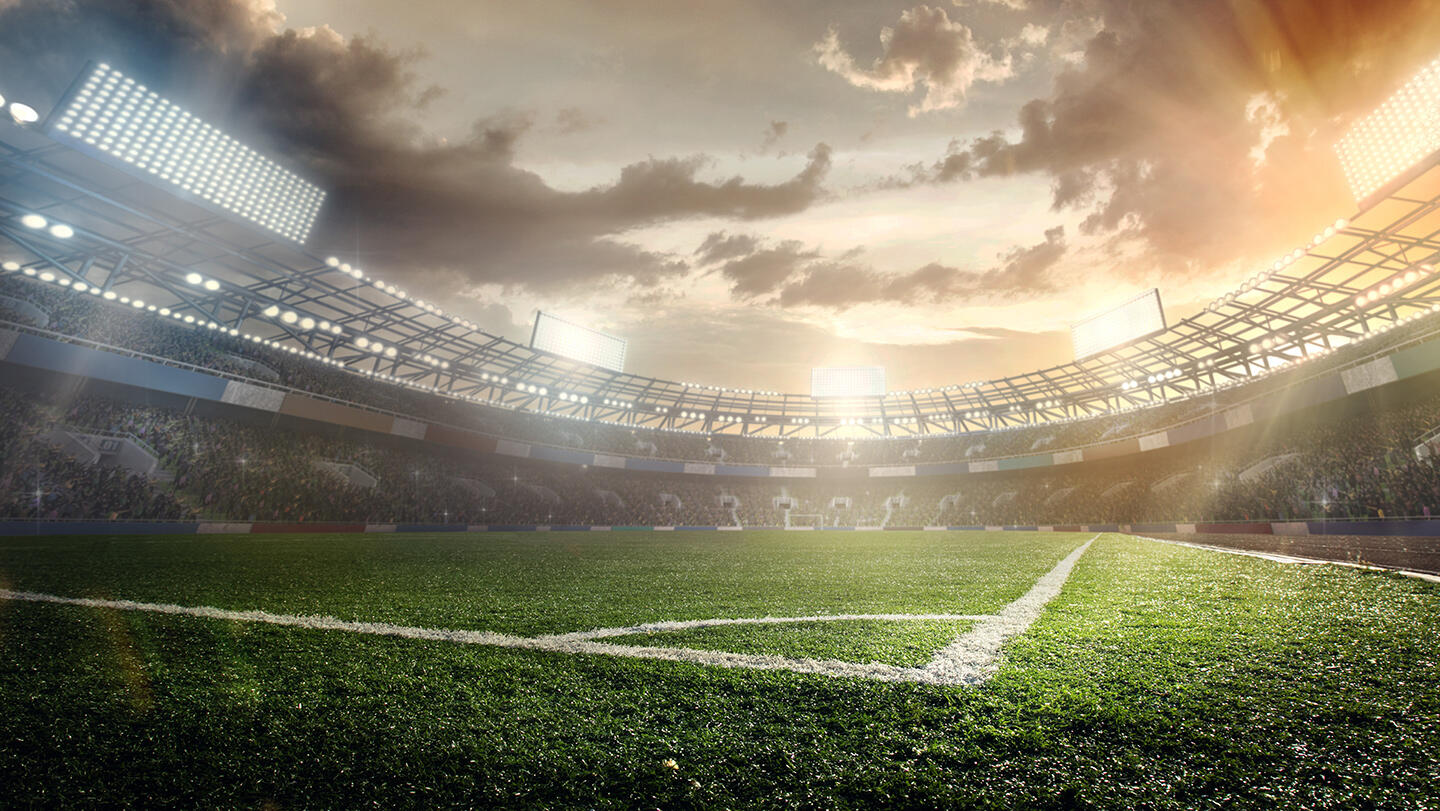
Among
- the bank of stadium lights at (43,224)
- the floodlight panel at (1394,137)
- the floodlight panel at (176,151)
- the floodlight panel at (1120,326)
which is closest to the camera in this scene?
the floodlight panel at (176,151)

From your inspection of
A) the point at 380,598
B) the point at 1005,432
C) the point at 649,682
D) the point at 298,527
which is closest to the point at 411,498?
the point at 298,527

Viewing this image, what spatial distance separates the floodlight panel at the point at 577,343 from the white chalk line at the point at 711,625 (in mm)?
22939

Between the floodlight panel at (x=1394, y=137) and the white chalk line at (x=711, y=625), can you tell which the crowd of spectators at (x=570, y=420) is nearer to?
the floodlight panel at (x=1394, y=137)

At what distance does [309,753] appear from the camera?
5.02 feet

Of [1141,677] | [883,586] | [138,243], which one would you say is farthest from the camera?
[138,243]

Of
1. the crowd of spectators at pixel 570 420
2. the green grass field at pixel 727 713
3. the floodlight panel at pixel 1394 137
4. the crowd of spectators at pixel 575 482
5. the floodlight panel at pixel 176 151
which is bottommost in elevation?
the green grass field at pixel 727 713

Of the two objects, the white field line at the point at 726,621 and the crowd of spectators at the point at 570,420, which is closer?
the white field line at the point at 726,621

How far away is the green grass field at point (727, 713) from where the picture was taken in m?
1.33

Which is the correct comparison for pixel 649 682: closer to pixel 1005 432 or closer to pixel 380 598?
pixel 380 598

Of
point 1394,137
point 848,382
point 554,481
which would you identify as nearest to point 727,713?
point 1394,137

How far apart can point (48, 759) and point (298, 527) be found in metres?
18.7

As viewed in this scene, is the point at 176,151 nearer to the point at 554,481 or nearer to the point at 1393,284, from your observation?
the point at 554,481

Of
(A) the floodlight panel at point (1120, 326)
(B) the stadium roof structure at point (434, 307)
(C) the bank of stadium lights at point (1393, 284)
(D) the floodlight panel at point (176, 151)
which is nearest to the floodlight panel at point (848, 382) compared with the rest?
(B) the stadium roof structure at point (434, 307)

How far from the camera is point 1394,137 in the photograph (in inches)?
559
